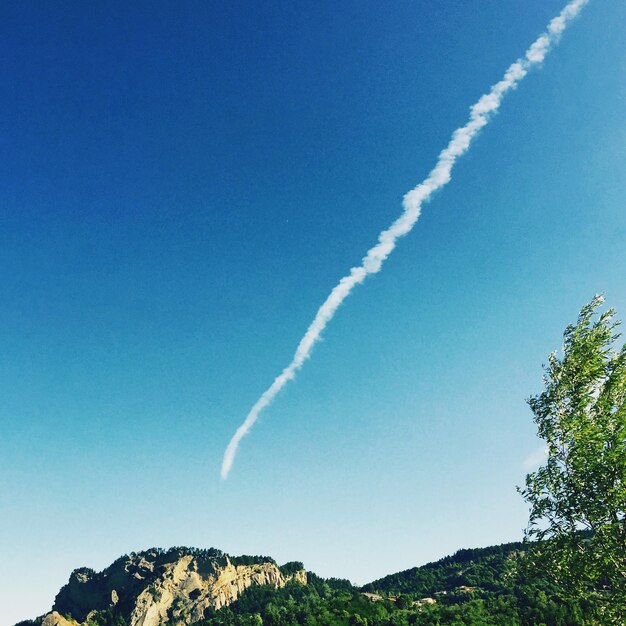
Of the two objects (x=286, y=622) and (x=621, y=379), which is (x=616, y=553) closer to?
(x=621, y=379)

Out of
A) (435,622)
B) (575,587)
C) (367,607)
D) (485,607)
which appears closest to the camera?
(575,587)

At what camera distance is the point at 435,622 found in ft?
518

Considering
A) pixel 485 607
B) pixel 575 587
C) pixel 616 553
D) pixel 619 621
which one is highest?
pixel 616 553

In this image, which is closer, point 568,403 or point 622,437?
point 622,437

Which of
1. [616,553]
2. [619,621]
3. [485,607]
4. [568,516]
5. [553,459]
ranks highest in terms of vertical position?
[553,459]

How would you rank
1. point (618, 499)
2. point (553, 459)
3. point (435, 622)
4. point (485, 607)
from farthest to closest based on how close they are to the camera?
point (485, 607) → point (435, 622) → point (553, 459) → point (618, 499)

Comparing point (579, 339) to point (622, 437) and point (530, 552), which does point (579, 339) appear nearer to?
point (622, 437)

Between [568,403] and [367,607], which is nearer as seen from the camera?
[568,403]

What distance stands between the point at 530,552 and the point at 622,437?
9.67m

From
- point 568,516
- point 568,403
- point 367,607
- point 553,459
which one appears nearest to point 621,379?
point 568,403

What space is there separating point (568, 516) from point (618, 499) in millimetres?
3725

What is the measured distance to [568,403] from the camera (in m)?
26.8

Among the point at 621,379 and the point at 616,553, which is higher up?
the point at 621,379

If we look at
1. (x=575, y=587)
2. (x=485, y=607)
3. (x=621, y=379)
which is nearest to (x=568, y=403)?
(x=621, y=379)
